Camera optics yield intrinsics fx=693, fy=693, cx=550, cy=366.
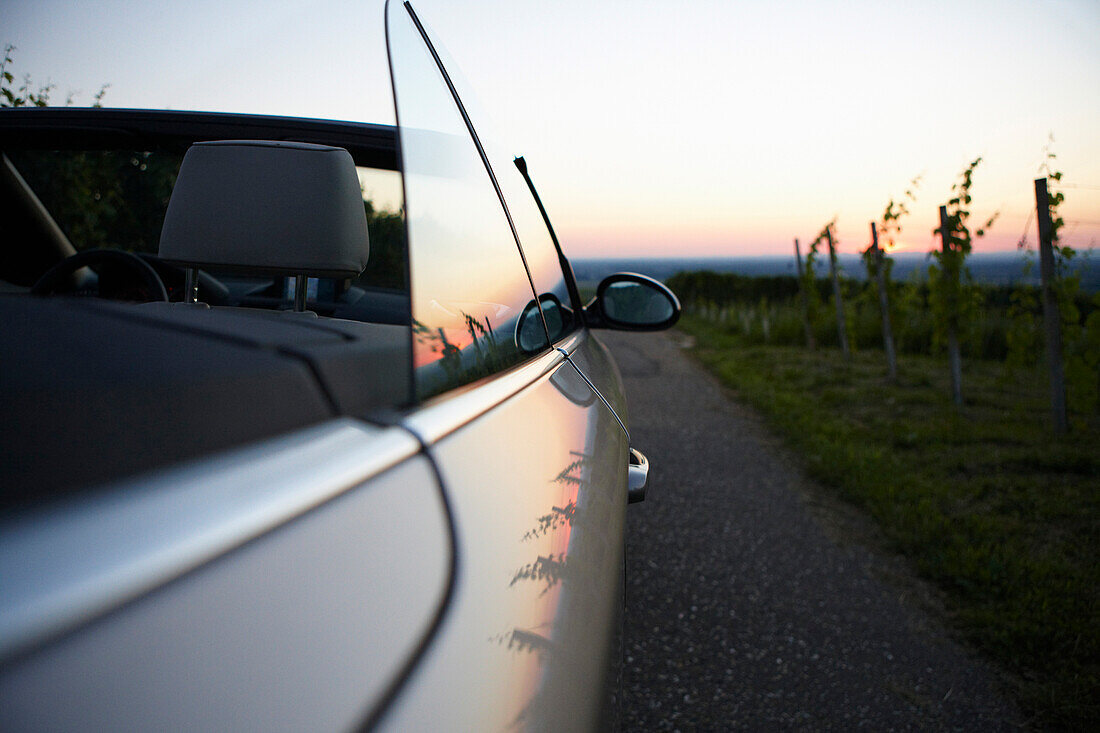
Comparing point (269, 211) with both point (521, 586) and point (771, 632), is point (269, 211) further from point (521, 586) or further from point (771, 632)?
point (771, 632)

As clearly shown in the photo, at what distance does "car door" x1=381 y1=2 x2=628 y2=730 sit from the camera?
636mm

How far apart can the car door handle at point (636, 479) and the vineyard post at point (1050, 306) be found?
587 centimetres

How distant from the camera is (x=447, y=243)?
1.06 m

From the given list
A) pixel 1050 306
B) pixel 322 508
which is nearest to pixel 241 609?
pixel 322 508

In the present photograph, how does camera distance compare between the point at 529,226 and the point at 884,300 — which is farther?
the point at 884,300

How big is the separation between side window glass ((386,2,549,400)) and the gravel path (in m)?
1.18

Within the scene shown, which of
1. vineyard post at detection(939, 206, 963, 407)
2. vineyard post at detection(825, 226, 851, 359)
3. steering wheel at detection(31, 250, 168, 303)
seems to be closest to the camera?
steering wheel at detection(31, 250, 168, 303)

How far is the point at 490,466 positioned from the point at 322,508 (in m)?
0.32

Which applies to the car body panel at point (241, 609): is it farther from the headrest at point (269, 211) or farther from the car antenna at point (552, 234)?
the car antenna at point (552, 234)

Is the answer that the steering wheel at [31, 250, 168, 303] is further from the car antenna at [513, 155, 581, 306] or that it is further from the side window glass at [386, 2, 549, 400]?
the side window glass at [386, 2, 549, 400]

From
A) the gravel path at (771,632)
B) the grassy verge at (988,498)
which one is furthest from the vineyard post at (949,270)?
the gravel path at (771,632)

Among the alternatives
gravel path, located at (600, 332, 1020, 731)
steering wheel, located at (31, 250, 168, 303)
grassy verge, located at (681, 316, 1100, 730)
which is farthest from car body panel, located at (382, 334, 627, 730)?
grassy verge, located at (681, 316, 1100, 730)

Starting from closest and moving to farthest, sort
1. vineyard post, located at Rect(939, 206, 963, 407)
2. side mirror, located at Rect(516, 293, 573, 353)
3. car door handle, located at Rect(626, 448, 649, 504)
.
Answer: side mirror, located at Rect(516, 293, 573, 353), car door handle, located at Rect(626, 448, 649, 504), vineyard post, located at Rect(939, 206, 963, 407)

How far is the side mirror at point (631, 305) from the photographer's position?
9.17 feet
